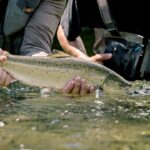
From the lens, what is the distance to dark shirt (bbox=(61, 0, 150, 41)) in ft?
17.3

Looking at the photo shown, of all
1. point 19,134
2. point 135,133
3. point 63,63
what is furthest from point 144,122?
point 63,63

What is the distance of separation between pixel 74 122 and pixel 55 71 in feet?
3.98

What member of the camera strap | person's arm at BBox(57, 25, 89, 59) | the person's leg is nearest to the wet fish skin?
the person's leg

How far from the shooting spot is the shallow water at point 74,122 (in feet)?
8.00

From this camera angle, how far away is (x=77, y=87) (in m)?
3.88

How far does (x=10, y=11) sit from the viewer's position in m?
4.64

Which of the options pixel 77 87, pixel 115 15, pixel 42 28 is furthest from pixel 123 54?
pixel 77 87

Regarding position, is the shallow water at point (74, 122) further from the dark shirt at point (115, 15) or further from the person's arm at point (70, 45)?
the person's arm at point (70, 45)

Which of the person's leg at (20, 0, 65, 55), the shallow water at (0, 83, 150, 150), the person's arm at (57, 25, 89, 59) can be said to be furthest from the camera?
the person's arm at (57, 25, 89, 59)

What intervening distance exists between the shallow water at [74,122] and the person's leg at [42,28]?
66cm

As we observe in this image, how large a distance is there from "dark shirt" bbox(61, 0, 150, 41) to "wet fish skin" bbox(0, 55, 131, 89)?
51.8 inches

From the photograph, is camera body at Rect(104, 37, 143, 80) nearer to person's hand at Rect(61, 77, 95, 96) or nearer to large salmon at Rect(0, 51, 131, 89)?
large salmon at Rect(0, 51, 131, 89)

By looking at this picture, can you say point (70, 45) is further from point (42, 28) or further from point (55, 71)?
point (55, 71)

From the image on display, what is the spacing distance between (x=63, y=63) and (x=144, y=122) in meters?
1.24
